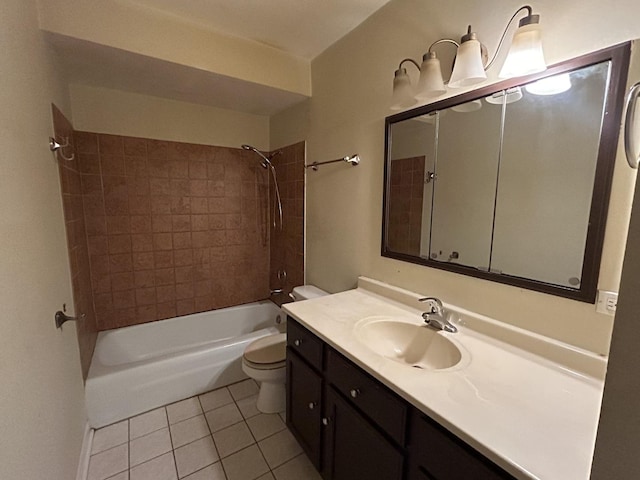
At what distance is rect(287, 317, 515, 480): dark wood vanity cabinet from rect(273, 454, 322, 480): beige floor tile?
6.8 inches

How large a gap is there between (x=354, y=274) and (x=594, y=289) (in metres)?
1.19

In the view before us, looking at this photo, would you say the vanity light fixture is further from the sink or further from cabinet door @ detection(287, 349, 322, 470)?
cabinet door @ detection(287, 349, 322, 470)

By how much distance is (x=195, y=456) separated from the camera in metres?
1.59

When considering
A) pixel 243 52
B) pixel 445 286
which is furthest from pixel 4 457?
pixel 243 52

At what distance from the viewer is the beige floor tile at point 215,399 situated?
1.99 meters

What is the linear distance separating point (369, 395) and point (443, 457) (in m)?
0.29

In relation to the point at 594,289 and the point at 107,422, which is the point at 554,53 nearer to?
the point at 594,289

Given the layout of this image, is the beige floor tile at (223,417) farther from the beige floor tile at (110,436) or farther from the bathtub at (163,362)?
the beige floor tile at (110,436)

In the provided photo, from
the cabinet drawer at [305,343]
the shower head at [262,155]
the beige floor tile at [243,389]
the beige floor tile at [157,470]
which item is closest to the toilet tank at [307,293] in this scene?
the cabinet drawer at [305,343]

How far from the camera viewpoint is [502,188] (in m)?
1.15

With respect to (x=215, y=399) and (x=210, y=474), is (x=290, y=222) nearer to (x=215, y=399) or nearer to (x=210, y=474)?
(x=215, y=399)

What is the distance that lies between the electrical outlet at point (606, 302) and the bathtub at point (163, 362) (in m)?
2.04

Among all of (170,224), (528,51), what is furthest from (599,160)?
(170,224)

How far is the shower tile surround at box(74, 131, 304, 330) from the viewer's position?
2.25m
